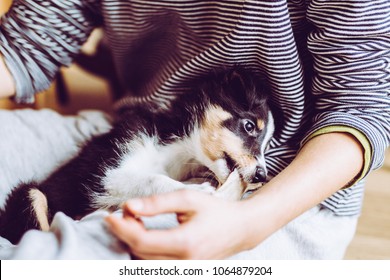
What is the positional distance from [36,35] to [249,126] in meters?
0.70

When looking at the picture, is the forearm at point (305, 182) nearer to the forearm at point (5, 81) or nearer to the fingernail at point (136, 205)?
the fingernail at point (136, 205)

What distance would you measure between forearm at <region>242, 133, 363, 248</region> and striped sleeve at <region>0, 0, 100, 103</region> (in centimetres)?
82

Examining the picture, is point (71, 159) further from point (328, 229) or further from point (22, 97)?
point (328, 229)

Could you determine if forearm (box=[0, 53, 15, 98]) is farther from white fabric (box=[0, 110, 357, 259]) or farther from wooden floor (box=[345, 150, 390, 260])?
wooden floor (box=[345, 150, 390, 260])

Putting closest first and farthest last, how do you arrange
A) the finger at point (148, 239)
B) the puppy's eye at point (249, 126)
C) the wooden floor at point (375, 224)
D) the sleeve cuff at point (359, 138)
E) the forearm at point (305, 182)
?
the finger at point (148, 239) < the forearm at point (305, 182) < the sleeve cuff at point (359, 138) < the puppy's eye at point (249, 126) < the wooden floor at point (375, 224)

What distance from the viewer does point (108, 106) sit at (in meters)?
2.64

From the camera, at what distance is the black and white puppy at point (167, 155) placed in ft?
3.85

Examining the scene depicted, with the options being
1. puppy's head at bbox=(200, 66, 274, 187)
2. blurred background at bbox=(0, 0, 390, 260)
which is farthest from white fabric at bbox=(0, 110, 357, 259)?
blurred background at bbox=(0, 0, 390, 260)

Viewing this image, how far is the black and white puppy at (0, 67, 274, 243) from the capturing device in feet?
3.85

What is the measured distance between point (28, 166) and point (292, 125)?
794 mm

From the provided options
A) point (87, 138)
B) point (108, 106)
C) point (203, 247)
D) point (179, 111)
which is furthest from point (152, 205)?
point (108, 106)

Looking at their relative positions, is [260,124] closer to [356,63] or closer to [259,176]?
[259,176]

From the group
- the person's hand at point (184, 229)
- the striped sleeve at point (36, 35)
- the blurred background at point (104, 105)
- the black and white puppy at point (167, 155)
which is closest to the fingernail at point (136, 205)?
the person's hand at point (184, 229)

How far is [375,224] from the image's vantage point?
1.70 meters
